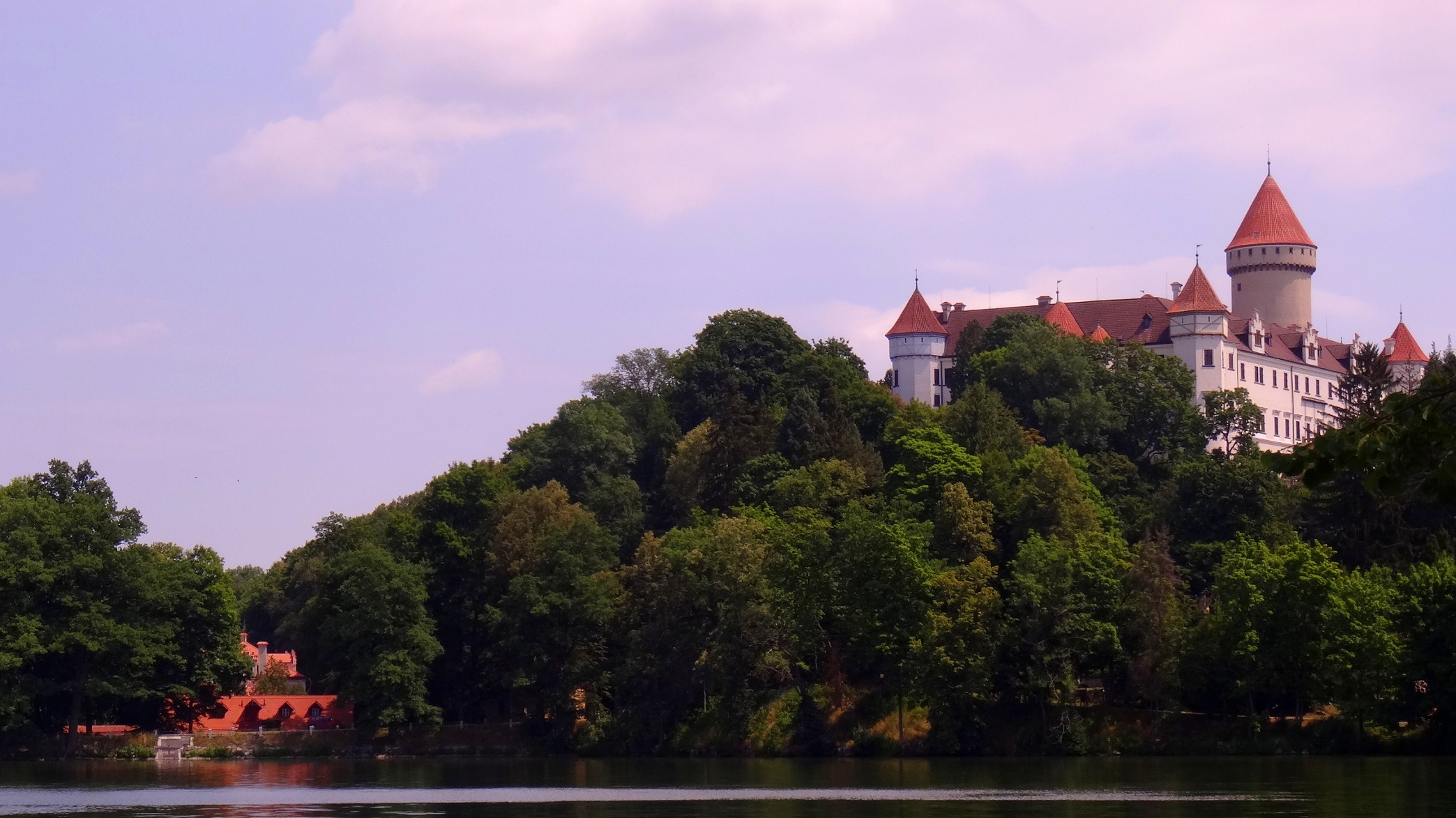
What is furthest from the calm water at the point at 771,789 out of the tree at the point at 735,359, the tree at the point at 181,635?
the tree at the point at 735,359

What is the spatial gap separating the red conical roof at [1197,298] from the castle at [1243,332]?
85 millimetres

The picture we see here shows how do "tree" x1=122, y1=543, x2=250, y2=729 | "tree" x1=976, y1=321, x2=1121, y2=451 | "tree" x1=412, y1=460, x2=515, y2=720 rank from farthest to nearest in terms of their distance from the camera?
"tree" x1=976, y1=321, x2=1121, y2=451, "tree" x1=412, y1=460, x2=515, y2=720, "tree" x1=122, y1=543, x2=250, y2=729

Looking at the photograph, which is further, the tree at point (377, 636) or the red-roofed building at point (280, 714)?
the red-roofed building at point (280, 714)

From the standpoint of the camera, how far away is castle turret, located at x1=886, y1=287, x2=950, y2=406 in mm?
123812

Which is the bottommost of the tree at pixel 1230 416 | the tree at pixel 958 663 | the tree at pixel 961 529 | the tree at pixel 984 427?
the tree at pixel 958 663

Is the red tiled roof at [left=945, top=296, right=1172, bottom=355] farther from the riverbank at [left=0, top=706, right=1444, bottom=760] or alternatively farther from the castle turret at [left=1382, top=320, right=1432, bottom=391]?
the riverbank at [left=0, top=706, right=1444, bottom=760]

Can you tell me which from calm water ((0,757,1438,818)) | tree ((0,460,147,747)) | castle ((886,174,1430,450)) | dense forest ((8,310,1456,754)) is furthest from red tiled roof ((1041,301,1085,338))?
tree ((0,460,147,747))

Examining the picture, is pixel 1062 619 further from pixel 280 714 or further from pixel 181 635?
pixel 280 714

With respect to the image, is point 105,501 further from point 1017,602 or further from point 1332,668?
point 1332,668

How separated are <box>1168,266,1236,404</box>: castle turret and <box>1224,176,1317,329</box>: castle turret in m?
13.7

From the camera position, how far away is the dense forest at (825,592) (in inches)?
2677

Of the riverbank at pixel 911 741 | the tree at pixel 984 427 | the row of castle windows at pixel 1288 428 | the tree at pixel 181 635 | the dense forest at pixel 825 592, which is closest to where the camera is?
the riverbank at pixel 911 741

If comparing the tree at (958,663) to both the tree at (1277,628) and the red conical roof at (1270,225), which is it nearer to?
the tree at (1277,628)

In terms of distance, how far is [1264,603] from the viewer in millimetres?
66375
